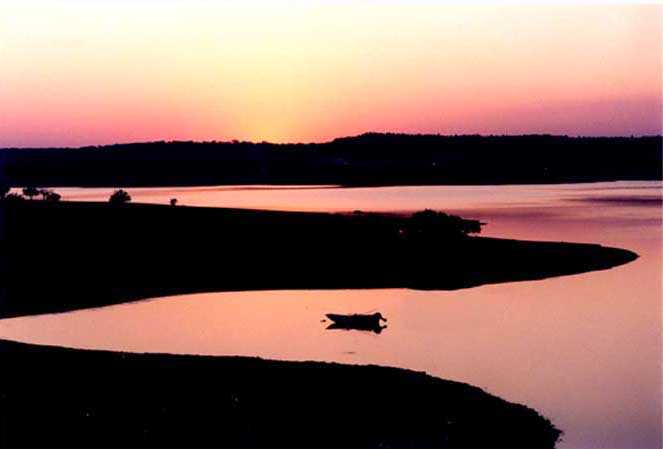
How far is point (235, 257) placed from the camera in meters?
52.1

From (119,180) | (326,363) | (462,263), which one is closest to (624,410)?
(326,363)

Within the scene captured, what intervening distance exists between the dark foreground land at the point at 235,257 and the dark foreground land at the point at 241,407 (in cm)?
1343

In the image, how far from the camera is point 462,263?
172 ft

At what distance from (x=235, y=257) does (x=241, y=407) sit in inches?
1201

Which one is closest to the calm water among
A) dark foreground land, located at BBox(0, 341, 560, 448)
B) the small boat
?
the small boat

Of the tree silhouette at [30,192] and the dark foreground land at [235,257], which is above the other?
the tree silhouette at [30,192]

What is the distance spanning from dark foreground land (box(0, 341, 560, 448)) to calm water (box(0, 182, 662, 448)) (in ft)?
7.05

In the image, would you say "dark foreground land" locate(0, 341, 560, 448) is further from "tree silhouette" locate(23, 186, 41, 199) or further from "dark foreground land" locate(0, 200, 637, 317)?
"tree silhouette" locate(23, 186, 41, 199)

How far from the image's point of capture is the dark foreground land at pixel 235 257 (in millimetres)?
44406

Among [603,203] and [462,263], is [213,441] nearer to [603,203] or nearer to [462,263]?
[462,263]

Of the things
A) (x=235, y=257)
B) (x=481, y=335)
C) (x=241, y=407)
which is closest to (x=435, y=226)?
(x=235, y=257)

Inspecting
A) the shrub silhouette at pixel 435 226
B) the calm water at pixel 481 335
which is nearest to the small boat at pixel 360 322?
the calm water at pixel 481 335

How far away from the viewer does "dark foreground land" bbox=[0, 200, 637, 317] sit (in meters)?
44.4

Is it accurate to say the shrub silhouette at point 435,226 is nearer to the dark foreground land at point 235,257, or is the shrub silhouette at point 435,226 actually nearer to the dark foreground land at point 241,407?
the dark foreground land at point 235,257
